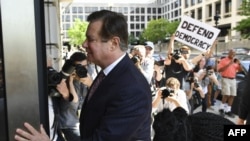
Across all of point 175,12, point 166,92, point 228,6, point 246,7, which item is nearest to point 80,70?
point 166,92

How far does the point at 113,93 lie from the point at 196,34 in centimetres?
621

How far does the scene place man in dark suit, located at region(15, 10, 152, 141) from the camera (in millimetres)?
1426

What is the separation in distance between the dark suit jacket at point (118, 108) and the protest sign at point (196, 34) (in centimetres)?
599

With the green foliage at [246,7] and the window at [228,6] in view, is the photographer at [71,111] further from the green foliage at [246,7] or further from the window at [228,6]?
the window at [228,6]

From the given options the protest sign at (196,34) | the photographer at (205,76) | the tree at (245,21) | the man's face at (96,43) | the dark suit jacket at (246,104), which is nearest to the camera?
the man's face at (96,43)

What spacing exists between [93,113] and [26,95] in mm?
348

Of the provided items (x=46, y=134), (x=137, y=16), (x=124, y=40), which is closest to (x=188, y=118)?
(x=124, y=40)

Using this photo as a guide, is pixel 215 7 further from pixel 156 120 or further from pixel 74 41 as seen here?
pixel 156 120

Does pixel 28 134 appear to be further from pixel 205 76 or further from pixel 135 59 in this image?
pixel 205 76

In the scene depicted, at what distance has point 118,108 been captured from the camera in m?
1.43

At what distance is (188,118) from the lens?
8.30 feet

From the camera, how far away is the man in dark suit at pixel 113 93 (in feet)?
4.68

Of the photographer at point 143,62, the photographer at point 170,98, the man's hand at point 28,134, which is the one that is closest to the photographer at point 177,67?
the photographer at point 143,62

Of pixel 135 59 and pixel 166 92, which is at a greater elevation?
pixel 135 59
